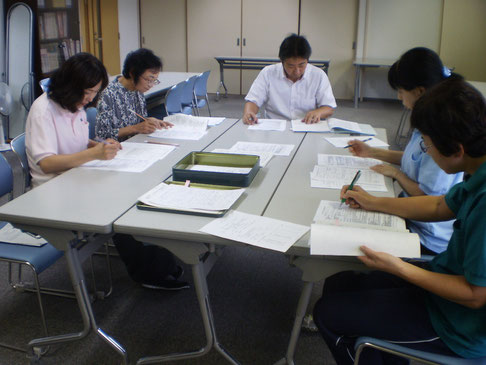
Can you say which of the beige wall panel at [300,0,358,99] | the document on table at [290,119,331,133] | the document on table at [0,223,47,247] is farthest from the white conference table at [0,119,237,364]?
the beige wall panel at [300,0,358,99]

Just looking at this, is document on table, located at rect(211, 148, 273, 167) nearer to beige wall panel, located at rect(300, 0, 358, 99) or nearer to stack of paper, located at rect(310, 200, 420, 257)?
stack of paper, located at rect(310, 200, 420, 257)

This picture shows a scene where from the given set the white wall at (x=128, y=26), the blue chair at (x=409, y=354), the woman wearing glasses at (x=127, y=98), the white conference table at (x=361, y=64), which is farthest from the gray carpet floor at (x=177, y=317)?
the white wall at (x=128, y=26)

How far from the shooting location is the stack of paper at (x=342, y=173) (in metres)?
1.88

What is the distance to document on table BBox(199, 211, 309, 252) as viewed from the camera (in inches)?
54.3

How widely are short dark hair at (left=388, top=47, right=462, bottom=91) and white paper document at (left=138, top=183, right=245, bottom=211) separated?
78 cm

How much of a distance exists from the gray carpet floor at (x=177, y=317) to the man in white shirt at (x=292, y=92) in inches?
45.2

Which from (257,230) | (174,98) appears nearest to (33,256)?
(257,230)

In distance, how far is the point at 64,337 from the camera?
181cm

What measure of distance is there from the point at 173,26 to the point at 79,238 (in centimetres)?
738

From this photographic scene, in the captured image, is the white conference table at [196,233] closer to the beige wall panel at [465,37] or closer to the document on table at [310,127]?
the document on table at [310,127]

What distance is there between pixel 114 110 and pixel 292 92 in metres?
1.24

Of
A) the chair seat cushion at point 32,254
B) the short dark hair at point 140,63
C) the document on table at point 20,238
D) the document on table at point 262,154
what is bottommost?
the chair seat cushion at point 32,254

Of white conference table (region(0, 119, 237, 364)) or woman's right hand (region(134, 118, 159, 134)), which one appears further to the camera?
woman's right hand (region(134, 118, 159, 134))

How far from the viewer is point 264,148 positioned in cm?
240
